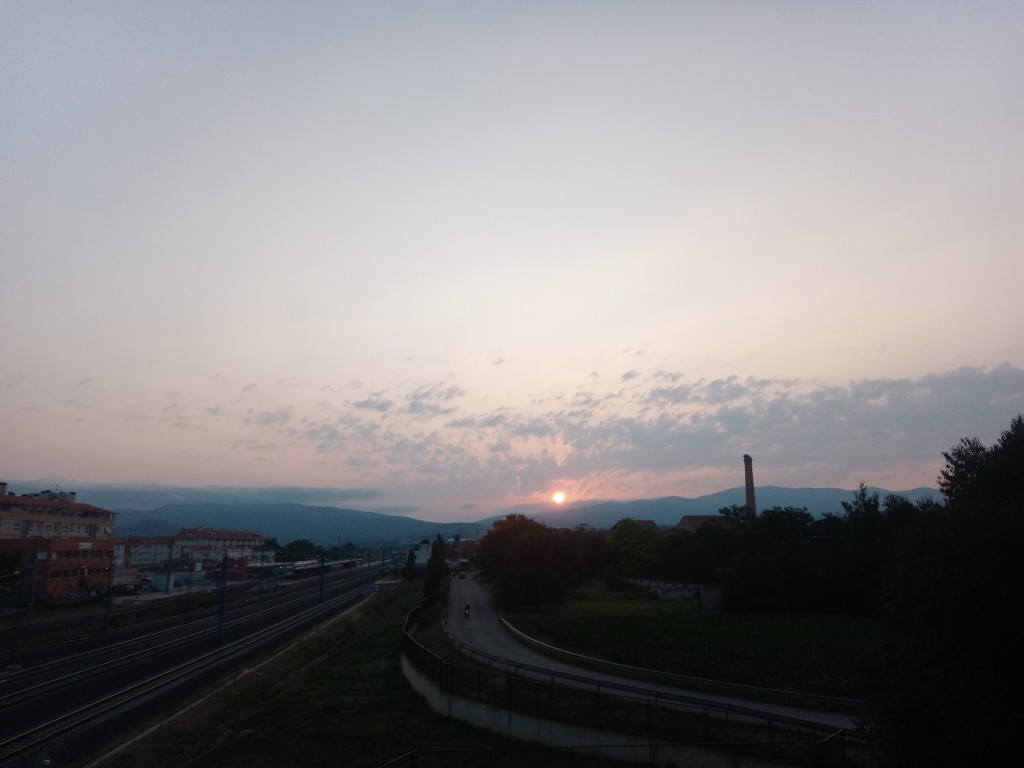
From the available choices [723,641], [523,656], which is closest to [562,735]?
[523,656]

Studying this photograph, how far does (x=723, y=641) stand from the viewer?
45.5m

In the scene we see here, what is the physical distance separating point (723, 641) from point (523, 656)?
14920 millimetres

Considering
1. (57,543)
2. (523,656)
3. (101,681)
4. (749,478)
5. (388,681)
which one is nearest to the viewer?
(101,681)

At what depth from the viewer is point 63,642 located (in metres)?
46.4

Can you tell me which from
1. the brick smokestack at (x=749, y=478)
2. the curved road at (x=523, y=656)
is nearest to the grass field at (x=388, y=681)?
the curved road at (x=523, y=656)

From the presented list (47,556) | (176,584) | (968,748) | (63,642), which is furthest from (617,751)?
(176,584)

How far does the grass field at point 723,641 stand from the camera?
32.9m

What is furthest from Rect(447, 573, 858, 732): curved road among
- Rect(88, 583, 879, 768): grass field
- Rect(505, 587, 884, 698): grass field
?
Rect(88, 583, 879, 768): grass field

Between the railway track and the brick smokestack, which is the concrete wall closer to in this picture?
the railway track

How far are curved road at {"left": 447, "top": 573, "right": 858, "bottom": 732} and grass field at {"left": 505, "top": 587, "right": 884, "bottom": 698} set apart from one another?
1758mm

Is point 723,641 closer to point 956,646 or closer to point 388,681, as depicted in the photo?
point 388,681

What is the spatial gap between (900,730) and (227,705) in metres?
26.0

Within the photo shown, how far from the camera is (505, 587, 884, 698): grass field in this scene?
32.9 meters

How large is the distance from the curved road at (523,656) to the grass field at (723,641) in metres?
1.76
